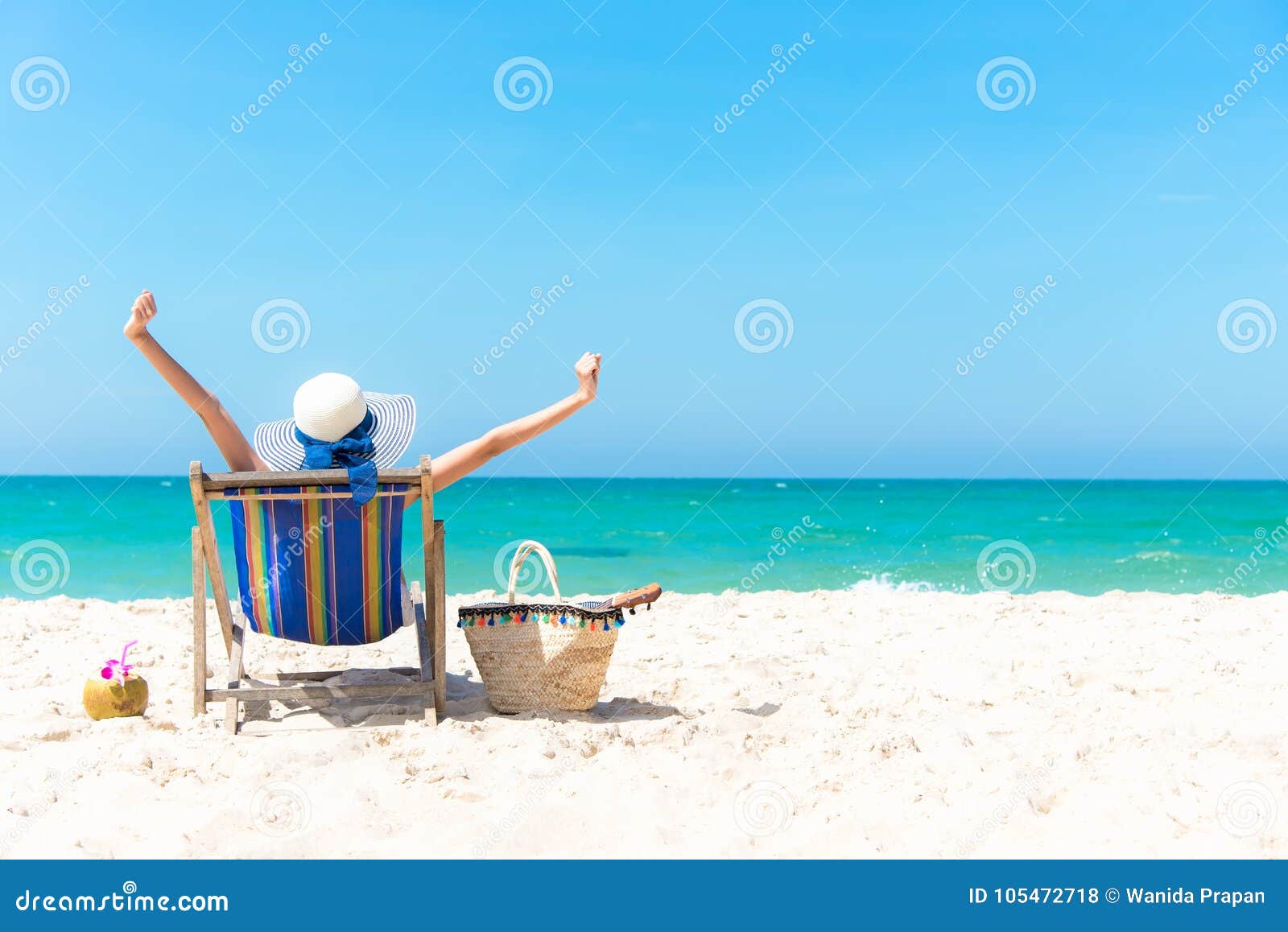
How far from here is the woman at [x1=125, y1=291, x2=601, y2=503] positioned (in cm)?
354

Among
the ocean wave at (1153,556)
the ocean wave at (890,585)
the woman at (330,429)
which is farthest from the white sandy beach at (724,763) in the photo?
the ocean wave at (1153,556)

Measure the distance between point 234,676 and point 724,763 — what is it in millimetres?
1885

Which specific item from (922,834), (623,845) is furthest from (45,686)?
(922,834)

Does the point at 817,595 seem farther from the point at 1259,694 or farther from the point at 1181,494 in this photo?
the point at 1181,494

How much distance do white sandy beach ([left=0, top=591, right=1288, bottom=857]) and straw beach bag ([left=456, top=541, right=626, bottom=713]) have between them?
11 centimetres

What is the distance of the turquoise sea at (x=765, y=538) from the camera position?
12.5 m

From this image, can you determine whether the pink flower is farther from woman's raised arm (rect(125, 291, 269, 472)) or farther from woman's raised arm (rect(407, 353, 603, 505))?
woman's raised arm (rect(407, 353, 603, 505))

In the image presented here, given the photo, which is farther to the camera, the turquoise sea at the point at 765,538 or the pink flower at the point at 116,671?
the turquoise sea at the point at 765,538

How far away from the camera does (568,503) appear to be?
30766mm

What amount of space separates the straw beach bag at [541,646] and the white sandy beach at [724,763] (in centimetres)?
11

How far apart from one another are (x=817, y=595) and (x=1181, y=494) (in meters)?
35.0

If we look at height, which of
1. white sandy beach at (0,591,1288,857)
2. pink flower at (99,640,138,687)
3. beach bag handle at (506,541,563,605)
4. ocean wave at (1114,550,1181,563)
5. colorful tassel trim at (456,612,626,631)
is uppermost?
ocean wave at (1114,550,1181,563)

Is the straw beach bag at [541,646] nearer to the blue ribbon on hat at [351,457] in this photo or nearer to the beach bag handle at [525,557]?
the beach bag handle at [525,557]

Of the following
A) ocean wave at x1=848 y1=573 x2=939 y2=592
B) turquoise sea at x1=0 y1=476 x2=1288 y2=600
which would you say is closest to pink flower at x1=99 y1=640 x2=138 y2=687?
turquoise sea at x1=0 y1=476 x2=1288 y2=600
